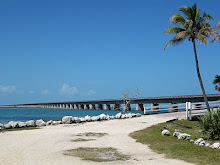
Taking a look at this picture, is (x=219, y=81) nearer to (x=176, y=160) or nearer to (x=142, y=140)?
(x=142, y=140)

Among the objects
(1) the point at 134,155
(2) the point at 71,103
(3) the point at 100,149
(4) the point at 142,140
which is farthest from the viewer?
(2) the point at 71,103

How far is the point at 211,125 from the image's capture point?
14.6 metres

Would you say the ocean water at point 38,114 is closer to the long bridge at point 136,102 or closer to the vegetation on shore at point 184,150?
the long bridge at point 136,102

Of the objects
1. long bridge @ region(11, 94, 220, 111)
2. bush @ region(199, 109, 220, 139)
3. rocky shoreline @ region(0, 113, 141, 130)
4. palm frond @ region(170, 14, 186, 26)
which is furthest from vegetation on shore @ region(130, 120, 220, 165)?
long bridge @ region(11, 94, 220, 111)

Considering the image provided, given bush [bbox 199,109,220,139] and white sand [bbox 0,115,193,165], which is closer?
white sand [bbox 0,115,193,165]

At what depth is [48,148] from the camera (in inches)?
463

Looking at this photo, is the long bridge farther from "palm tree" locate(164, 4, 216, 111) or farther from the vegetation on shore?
the vegetation on shore

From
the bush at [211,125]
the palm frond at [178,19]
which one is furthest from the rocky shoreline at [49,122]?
the bush at [211,125]

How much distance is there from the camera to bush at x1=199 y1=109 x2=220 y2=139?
46.9ft

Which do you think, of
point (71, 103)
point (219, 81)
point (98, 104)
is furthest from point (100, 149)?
point (71, 103)

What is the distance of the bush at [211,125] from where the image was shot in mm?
14305

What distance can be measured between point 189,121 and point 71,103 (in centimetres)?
11514

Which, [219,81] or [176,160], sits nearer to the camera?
[176,160]

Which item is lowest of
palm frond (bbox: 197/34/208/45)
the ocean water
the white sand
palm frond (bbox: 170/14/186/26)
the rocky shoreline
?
the ocean water
